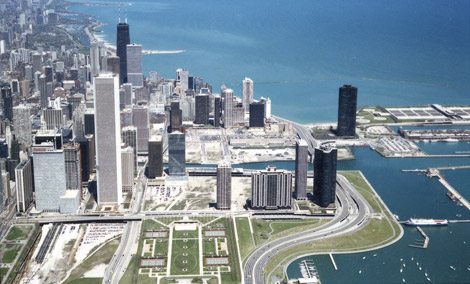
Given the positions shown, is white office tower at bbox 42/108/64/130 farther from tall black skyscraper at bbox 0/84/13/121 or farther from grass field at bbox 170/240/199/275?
grass field at bbox 170/240/199/275

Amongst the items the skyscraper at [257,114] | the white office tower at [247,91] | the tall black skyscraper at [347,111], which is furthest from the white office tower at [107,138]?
the white office tower at [247,91]

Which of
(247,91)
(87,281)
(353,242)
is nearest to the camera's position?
(87,281)

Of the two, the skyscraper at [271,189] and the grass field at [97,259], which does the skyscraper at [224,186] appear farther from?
the grass field at [97,259]

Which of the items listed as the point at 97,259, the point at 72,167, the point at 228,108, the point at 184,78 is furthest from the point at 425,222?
the point at 184,78

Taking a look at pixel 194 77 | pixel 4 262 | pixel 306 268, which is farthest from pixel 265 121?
pixel 4 262

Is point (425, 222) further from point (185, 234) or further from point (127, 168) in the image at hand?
point (127, 168)

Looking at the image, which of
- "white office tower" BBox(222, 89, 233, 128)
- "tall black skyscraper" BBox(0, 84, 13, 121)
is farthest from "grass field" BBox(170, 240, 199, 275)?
"tall black skyscraper" BBox(0, 84, 13, 121)
